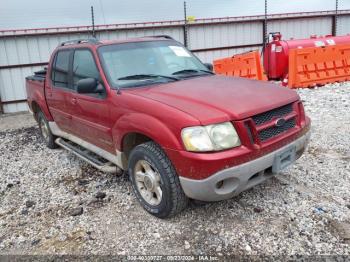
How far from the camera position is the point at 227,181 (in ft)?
10.1

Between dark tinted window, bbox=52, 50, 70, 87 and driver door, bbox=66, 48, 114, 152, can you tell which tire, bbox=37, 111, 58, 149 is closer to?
dark tinted window, bbox=52, 50, 70, 87

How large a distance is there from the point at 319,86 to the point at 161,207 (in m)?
7.95

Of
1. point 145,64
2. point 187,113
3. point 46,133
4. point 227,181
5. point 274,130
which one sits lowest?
point 46,133

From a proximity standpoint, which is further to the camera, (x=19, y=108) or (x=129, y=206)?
(x=19, y=108)

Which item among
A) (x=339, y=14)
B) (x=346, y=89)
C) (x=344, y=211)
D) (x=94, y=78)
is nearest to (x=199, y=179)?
(x=344, y=211)

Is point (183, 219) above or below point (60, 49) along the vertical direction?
below

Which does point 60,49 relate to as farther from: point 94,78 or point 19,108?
point 19,108

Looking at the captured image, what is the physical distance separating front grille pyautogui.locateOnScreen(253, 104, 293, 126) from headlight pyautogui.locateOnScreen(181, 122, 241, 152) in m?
0.37

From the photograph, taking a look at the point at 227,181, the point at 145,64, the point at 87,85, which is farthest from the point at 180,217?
the point at 145,64

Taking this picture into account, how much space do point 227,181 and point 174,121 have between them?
2.34 ft

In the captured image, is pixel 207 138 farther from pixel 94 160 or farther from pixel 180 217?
pixel 94 160

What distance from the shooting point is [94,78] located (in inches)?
161

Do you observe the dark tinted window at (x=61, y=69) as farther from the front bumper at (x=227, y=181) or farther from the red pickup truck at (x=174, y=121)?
the front bumper at (x=227, y=181)

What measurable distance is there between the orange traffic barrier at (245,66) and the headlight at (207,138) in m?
7.74
